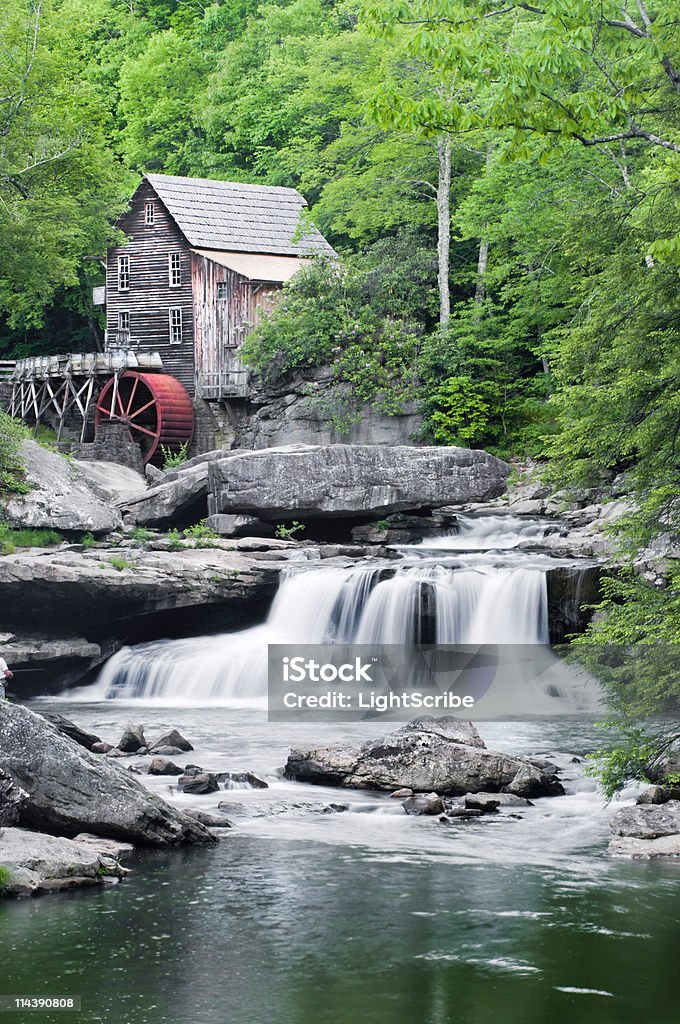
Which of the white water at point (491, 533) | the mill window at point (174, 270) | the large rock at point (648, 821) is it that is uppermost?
the mill window at point (174, 270)

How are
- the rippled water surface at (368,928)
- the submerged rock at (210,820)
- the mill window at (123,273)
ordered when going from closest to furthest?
1. the rippled water surface at (368,928)
2. the submerged rock at (210,820)
3. the mill window at (123,273)

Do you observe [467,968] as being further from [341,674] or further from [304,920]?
[341,674]

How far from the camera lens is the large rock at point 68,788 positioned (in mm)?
10359

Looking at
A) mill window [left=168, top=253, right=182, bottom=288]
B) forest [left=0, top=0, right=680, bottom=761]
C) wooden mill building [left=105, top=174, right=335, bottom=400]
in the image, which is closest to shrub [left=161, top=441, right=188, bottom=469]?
wooden mill building [left=105, top=174, right=335, bottom=400]

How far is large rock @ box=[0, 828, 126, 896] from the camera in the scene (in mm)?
9359

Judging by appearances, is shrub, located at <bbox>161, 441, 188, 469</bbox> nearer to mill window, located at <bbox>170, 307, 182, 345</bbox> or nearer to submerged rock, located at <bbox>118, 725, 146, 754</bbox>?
mill window, located at <bbox>170, 307, 182, 345</bbox>

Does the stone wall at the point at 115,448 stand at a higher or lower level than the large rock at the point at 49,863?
higher

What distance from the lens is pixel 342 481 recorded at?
1040 inches

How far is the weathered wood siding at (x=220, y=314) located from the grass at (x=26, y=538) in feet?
57.9

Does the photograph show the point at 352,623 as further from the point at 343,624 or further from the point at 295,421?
the point at 295,421

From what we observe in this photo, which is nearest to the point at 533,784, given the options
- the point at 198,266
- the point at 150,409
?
the point at 150,409

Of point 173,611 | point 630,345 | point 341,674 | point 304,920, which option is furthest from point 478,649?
point 304,920

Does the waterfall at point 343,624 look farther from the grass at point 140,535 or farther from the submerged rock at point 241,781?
the submerged rock at point 241,781

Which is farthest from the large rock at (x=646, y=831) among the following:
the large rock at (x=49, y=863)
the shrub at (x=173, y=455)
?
the shrub at (x=173, y=455)
